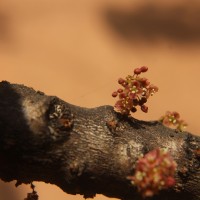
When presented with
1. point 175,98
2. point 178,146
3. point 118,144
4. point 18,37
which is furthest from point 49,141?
point 18,37

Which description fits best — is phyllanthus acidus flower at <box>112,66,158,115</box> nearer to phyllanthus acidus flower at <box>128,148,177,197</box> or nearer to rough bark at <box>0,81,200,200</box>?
rough bark at <box>0,81,200,200</box>

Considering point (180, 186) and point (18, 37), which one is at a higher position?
point (18, 37)

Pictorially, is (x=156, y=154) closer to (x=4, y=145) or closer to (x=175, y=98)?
(x=4, y=145)

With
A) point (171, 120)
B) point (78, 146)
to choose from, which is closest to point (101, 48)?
point (171, 120)

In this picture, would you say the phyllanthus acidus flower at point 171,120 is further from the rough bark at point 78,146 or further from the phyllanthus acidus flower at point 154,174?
the phyllanthus acidus flower at point 154,174

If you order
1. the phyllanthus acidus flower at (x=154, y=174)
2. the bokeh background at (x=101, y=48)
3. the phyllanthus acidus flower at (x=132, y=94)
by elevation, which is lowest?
the phyllanthus acidus flower at (x=154, y=174)

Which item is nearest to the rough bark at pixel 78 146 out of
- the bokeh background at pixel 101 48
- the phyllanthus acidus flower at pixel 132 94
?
the phyllanthus acidus flower at pixel 132 94
